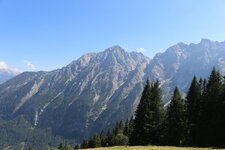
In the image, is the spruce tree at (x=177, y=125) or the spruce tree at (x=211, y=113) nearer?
the spruce tree at (x=211, y=113)

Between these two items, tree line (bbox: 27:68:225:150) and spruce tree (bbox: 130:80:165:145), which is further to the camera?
spruce tree (bbox: 130:80:165:145)

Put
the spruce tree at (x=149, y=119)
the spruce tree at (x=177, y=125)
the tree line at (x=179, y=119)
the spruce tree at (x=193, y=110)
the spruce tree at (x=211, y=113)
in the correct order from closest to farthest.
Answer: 1. the spruce tree at (x=211, y=113)
2. the tree line at (x=179, y=119)
3. the spruce tree at (x=177, y=125)
4. the spruce tree at (x=149, y=119)
5. the spruce tree at (x=193, y=110)

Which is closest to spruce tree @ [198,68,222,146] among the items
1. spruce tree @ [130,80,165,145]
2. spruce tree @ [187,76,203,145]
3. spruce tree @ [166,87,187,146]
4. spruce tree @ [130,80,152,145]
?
spruce tree @ [187,76,203,145]

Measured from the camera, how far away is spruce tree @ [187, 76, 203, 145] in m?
56.0

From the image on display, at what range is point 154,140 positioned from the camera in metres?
54.8

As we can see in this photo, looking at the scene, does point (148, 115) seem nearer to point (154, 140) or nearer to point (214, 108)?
point (154, 140)

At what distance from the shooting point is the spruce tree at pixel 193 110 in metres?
56.0

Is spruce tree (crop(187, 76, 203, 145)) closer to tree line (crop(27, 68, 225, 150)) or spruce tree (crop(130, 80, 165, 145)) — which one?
tree line (crop(27, 68, 225, 150))

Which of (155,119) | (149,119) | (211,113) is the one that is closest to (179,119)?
(155,119)

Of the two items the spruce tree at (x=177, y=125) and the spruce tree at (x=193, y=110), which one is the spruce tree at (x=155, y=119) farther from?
the spruce tree at (x=193, y=110)

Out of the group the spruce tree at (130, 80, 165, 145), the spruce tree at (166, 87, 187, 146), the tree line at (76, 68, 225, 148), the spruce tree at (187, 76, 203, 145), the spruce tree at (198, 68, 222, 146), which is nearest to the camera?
the spruce tree at (198, 68, 222, 146)

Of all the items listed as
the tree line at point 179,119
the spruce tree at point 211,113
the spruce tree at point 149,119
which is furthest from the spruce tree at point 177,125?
the spruce tree at point 211,113

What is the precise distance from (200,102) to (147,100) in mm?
12660

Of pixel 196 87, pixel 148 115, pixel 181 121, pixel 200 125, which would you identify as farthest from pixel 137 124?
pixel 196 87
